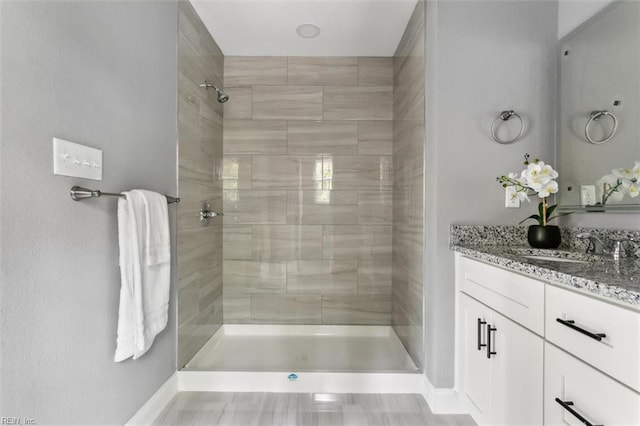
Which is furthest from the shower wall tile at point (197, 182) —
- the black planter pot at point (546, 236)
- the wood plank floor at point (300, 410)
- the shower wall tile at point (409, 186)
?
the black planter pot at point (546, 236)

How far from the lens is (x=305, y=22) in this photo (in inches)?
92.2

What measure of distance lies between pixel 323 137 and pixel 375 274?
1.25 m

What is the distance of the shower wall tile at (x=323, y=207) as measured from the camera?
114 inches

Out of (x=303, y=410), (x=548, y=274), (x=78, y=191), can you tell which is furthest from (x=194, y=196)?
(x=548, y=274)

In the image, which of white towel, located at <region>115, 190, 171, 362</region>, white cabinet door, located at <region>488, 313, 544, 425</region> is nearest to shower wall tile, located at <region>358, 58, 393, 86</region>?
white towel, located at <region>115, 190, 171, 362</region>

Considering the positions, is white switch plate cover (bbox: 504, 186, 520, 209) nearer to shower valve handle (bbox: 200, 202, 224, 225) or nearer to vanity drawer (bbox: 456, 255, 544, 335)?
vanity drawer (bbox: 456, 255, 544, 335)

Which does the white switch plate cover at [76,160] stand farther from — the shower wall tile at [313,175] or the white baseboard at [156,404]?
the shower wall tile at [313,175]

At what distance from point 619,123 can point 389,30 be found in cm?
156

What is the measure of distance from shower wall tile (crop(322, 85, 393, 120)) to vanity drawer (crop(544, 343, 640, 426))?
7.21 ft

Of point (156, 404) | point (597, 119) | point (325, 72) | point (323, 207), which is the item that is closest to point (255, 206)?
point (323, 207)

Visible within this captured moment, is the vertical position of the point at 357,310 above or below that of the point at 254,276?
below

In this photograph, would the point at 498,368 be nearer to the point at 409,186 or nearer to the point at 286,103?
the point at 409,186

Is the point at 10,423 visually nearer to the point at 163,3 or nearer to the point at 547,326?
the point at 547,326

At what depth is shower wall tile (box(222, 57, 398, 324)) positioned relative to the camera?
2.88 m
